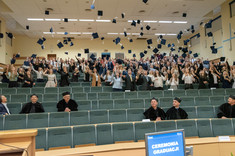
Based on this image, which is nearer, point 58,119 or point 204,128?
point 204,128

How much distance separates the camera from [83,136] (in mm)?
3576

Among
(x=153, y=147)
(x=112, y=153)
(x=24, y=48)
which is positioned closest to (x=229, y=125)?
(x=112, y=153)

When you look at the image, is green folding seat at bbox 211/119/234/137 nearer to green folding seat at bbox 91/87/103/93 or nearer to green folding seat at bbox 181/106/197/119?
green folding seat at bbox 181/106/197/119

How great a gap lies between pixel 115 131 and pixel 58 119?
58.8 inches

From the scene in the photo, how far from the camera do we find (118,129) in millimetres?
3723

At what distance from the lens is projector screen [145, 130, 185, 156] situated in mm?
1600

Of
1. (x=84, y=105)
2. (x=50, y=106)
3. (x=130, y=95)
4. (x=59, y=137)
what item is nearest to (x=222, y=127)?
(x=130, y=95)

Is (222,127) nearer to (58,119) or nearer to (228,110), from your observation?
(228,110)

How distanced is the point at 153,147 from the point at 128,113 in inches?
126

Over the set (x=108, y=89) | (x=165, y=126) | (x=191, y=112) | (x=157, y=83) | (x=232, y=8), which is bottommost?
(x=165, y=126)

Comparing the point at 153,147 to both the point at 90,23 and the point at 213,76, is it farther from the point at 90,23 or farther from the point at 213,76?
the point at 90,23

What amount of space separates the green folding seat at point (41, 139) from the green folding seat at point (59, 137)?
3.3 inches

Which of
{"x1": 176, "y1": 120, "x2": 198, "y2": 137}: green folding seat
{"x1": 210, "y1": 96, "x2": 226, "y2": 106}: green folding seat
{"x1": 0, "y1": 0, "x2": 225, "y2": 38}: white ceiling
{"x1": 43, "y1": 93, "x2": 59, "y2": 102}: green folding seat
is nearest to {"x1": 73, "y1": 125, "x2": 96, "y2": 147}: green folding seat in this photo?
{"x1": 176, "y1": 120, "x2": 198, "y2": 137}: green folding seat

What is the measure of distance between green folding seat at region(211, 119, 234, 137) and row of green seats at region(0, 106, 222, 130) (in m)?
1.02
